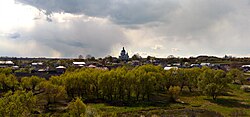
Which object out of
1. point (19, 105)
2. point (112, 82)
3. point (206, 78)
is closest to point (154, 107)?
point (112, 82)

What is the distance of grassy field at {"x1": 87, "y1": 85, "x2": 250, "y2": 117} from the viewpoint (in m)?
65.7

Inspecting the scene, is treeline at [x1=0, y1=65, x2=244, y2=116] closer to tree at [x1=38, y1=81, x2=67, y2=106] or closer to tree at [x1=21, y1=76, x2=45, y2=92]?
tree at [x1=21, y1=76, x2=45, y2=92]

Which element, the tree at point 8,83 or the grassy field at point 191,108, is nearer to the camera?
the grassy field at point 191,108

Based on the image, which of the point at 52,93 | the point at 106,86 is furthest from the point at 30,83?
the point at 106,86

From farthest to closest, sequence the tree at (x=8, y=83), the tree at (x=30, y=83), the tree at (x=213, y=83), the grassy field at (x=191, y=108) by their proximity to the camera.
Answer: the tree at (x=213, y=83), the tree at (x=30, y=83), the tree at (x=8, y=83), the grassy field at (x=191, y=108)

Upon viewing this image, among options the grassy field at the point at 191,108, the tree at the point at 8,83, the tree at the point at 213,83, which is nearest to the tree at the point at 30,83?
the tree at the point at 8,83

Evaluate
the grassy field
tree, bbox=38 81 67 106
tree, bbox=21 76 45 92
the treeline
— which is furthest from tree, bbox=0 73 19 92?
the grassy field

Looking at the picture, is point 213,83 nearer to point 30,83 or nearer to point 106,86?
point 106,86

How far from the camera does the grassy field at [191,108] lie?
65.7 metres

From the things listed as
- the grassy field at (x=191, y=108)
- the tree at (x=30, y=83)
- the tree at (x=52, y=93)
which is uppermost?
the tree at (x=30, y=83)

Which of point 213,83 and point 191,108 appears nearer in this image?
point 191,108

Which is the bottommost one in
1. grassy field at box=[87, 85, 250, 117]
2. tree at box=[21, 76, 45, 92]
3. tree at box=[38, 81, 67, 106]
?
grassy field at box=[87, 85, 250, 117]

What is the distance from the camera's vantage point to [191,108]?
7106 cm

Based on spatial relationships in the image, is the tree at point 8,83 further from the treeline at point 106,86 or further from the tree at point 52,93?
the tree at point 52,93
